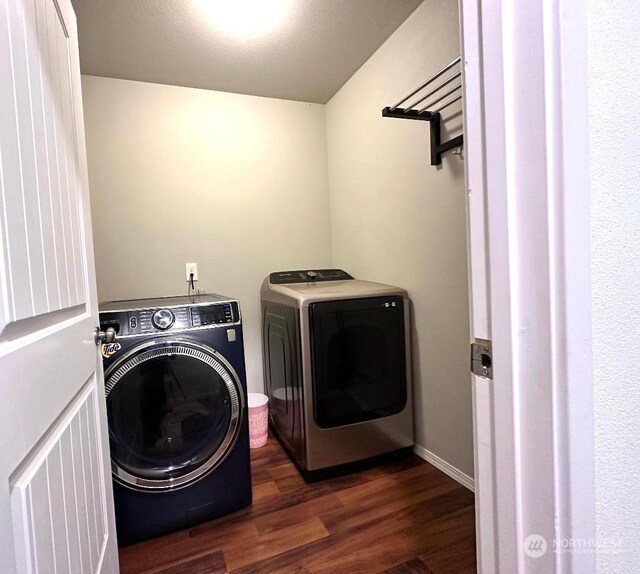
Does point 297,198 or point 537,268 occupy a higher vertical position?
point 297,198

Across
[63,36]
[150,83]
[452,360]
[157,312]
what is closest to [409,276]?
[452,360]

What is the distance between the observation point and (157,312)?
137 cm

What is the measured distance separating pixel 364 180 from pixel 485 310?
1.74m

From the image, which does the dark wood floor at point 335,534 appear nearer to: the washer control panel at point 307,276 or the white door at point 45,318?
the white door at point 45,318

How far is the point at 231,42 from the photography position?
5.77 feet

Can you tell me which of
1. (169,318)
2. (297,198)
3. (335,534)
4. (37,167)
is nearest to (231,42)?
(297,198)

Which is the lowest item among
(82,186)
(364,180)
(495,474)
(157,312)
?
(495,474)

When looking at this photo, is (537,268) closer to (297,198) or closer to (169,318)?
(169,318)

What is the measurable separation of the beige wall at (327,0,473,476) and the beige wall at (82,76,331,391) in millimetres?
426

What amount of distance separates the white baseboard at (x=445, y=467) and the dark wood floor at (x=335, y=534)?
3cm

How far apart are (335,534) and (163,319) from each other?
1.08 meters

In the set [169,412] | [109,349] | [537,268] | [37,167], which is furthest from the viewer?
[169,412]

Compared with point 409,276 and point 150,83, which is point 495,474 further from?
point 150,83

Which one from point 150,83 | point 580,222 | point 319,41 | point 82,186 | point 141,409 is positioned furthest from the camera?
point 150,83
